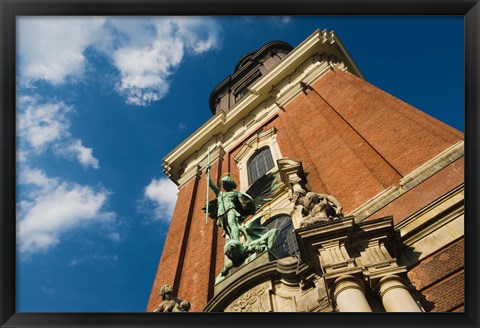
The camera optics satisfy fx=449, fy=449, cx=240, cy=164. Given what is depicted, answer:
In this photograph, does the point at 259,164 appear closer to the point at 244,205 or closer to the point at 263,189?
the point at 263,189

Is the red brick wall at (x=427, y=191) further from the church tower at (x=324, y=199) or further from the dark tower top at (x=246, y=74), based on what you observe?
the dark tower top at (x=246, y=74)

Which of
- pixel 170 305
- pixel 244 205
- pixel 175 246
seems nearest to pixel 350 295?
pixel 170 305

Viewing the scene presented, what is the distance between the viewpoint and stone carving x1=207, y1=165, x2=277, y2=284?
920 centimetres

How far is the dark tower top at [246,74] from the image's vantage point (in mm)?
26920

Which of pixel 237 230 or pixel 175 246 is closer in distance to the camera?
pixel 237 230

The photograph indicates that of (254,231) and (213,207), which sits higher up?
(213,207)

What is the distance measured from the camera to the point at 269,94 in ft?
59.4

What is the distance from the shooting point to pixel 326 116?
1361 centimetres

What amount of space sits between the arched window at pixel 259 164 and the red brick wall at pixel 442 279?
7.94 m

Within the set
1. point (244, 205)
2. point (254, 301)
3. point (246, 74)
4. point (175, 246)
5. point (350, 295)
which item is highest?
point (246, 74)

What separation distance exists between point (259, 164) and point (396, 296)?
9.54 meters

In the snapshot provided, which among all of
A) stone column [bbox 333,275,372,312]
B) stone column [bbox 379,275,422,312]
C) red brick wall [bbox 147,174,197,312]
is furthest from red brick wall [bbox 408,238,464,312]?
red brick wall [bbox 147,174,197,312]
